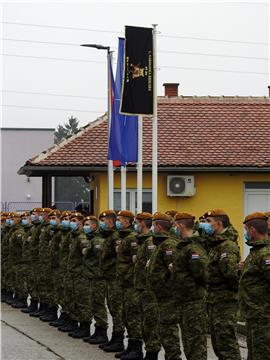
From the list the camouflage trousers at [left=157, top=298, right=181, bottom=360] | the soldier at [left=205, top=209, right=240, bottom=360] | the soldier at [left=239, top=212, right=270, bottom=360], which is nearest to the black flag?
the camouflage trousers at [left=157, top=298, right=181, bottom=360]

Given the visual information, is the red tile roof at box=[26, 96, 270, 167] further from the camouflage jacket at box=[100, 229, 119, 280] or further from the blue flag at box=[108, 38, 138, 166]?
the camouflage jacket at box=[100, 229, 119, 280]

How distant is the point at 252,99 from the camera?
3378cm

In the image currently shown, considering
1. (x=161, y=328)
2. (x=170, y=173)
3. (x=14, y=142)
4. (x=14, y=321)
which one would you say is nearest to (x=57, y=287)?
(x=14, y=321)

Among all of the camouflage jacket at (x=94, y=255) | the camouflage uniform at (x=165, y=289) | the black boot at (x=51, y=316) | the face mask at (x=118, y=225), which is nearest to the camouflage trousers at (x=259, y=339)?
the camouflage uniform at (x=165, y=289)

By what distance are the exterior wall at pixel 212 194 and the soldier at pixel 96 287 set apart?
13.6 m

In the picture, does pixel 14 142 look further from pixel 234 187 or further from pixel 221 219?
pixel 221 219

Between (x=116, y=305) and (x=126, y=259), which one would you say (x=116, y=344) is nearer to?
(x=116, y=305)

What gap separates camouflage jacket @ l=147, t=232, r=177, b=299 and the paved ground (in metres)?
1.97

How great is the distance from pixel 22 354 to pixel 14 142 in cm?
4161

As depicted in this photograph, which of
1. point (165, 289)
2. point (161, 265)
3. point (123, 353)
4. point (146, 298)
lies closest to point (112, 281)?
point (123, 353)

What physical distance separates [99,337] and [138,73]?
708cm

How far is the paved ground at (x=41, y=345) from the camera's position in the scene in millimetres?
13055

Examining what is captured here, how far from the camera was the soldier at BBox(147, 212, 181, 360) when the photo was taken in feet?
36.2

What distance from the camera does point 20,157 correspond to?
2104 inches
